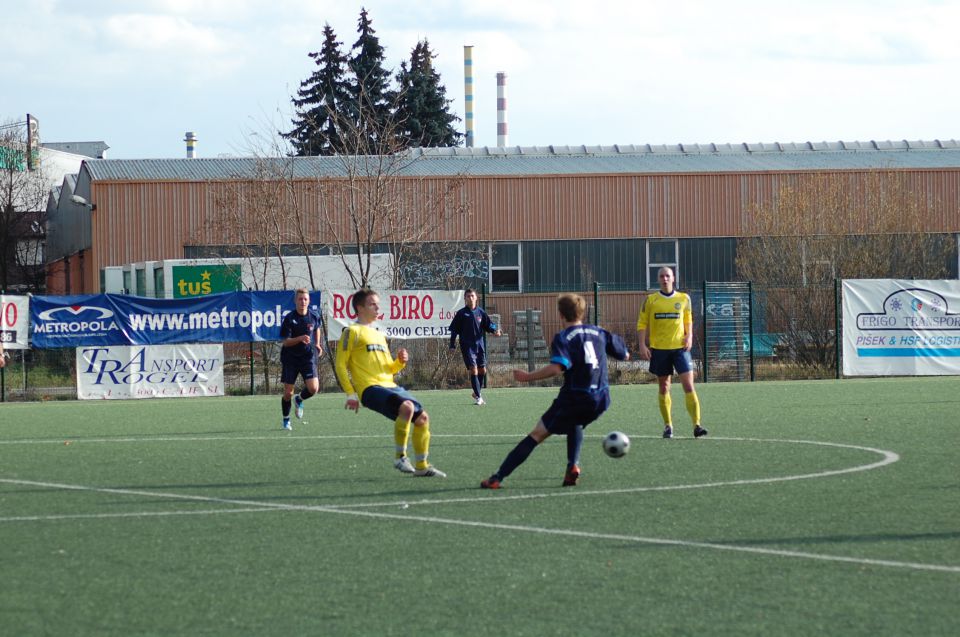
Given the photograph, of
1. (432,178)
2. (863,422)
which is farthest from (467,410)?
(432,178)

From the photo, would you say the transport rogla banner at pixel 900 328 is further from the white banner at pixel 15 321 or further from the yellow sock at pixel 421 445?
the yellow sock at pixel 421 445

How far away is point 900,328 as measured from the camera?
88.7 ft

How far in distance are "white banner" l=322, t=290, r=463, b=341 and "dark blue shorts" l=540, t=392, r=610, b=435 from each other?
16.1 metres

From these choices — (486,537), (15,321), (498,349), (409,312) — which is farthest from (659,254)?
(486,537)

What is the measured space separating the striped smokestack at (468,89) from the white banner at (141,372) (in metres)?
47.9

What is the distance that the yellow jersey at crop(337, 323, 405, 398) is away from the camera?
34.8 ft

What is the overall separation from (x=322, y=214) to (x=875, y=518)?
3335cm

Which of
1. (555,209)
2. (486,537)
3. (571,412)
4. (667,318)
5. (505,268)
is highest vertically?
(555,209)

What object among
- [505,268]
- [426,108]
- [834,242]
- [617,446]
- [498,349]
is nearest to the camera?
[617,446]

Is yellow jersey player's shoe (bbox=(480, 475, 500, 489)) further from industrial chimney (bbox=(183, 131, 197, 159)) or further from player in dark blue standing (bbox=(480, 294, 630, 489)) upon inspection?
industrial chimney (bbox=(183, 131, 197, 159))

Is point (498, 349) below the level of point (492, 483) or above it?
above

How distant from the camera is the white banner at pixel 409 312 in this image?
84.0 feet

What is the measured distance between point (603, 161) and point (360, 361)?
36.5 meters

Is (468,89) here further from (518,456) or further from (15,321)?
(518,456)
